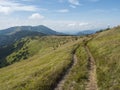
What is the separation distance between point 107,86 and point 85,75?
9350mm

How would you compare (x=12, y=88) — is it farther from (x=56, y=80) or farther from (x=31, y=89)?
(x=56, y=80)

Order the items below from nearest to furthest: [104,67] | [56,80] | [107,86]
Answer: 1. [107,86]
2. [56,80]
3. [104,67]

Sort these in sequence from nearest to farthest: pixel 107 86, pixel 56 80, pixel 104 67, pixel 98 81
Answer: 1. pixel 107 86
2. pixel 98 81
3. pixel 56 80
4. pixel 104 67

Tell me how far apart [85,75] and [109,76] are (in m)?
5.58

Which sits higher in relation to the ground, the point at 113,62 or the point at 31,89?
the point at 113,62

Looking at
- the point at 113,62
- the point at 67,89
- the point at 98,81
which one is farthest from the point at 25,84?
the point at 113,62

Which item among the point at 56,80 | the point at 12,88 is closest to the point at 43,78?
the point at 56,80

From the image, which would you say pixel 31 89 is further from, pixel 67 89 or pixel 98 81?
pixel 98 81

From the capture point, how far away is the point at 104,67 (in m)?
48.8

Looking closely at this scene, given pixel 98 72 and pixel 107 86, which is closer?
pixel 107 86

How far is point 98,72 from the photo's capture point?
46156 millimetres

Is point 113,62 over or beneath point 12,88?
over

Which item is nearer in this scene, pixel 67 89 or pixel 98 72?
pixel 67 89

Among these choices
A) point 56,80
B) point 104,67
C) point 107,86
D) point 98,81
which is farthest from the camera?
point 104,67
